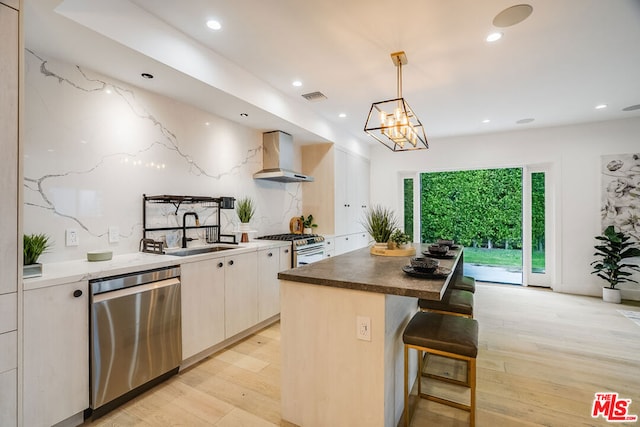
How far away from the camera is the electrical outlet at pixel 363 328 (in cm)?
154

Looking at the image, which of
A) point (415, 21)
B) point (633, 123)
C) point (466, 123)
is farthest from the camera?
point (466, 123)

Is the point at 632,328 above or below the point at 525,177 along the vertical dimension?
below

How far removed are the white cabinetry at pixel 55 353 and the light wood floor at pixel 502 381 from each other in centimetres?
29

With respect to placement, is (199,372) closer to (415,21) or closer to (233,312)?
(233,312)

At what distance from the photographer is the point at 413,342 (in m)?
1.72

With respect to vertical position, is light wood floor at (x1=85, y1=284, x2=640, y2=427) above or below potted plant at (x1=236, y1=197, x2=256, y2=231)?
below

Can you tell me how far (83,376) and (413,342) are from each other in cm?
196

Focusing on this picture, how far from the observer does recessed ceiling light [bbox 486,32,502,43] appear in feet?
7.69

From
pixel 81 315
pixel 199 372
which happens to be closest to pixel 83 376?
pixel 81 315

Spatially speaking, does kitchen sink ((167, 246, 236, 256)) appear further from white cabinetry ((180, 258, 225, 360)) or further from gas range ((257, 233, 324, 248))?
gas range ((257, 233, 324, 248))

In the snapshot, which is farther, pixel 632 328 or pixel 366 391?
pixel 632 328

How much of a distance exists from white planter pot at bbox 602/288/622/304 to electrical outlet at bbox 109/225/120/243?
6238 millimetres

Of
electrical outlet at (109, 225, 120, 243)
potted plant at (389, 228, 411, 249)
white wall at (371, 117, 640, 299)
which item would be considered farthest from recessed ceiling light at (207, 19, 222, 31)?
white wall at (371, 117, 640, 299)

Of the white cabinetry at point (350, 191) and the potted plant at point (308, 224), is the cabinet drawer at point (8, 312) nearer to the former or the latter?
the potted plant at point (308, 224)
